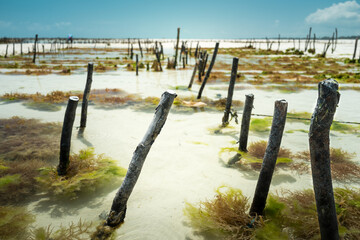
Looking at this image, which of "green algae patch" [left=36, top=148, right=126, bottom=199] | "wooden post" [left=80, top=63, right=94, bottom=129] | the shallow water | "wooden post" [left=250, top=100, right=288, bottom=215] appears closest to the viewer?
"wooden post" [left=250, top=100, right=288, bottom=215]

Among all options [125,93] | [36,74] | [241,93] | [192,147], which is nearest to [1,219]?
[192,147]

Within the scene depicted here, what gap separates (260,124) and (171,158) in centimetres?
326

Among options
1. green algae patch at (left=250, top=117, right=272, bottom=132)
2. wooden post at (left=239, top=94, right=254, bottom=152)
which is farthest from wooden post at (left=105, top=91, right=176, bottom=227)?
green algae patch at (left=250, top=117, right=272, bottom=132)

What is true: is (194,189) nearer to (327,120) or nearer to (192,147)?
(192,147)

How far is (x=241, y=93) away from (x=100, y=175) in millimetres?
8555

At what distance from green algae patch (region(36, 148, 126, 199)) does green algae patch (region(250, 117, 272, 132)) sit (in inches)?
154

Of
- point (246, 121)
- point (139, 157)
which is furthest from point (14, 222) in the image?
point (246, 121)

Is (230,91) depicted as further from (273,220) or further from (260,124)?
(273,220)

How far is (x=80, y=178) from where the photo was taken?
3541 mm

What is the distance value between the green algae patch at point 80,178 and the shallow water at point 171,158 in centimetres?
30

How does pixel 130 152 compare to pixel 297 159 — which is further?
pixel 130 152

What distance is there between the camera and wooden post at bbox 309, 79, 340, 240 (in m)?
1.83

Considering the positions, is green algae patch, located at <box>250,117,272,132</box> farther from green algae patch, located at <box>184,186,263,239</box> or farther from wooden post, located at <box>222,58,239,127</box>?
green algae patch, located at <box>184,186,263,239</box>

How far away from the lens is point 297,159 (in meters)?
4.54
